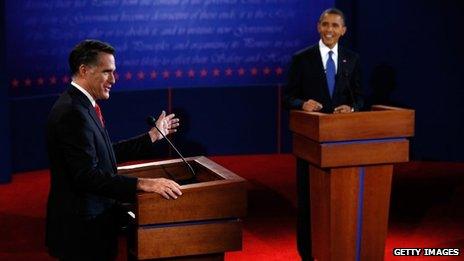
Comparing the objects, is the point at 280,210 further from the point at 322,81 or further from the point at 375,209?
the point at 375,209

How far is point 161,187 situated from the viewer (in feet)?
11.0

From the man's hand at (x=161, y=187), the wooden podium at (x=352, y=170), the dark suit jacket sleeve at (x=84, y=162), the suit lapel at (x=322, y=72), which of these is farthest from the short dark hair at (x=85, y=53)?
the suit lapel at (x=322, y=72)

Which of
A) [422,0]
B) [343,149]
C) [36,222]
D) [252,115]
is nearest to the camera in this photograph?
[343,149]

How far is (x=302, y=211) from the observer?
5.06m

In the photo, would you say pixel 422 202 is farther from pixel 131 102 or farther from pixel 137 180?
pixel 137 180

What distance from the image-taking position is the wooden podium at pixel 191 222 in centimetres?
339

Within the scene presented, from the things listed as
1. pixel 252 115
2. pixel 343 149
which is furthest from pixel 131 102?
pixel 343 149

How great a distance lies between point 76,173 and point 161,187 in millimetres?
348

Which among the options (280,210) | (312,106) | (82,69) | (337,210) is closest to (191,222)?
(82,69)

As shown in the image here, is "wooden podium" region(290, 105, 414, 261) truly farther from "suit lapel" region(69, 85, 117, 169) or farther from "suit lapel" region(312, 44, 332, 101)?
"suit lapel" region(69, 85, 117, 169)

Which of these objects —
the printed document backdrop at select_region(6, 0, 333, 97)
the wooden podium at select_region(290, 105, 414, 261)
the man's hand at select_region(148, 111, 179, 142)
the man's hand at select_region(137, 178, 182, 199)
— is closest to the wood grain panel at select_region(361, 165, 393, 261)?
the wooden podium at select_region(290, 105, 414, 261)

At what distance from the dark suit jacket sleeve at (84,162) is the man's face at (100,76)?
172 millimetres

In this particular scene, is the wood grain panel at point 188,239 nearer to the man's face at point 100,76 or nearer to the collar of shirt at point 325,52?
the man's face at point 100,76

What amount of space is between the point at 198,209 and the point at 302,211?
1731mm
